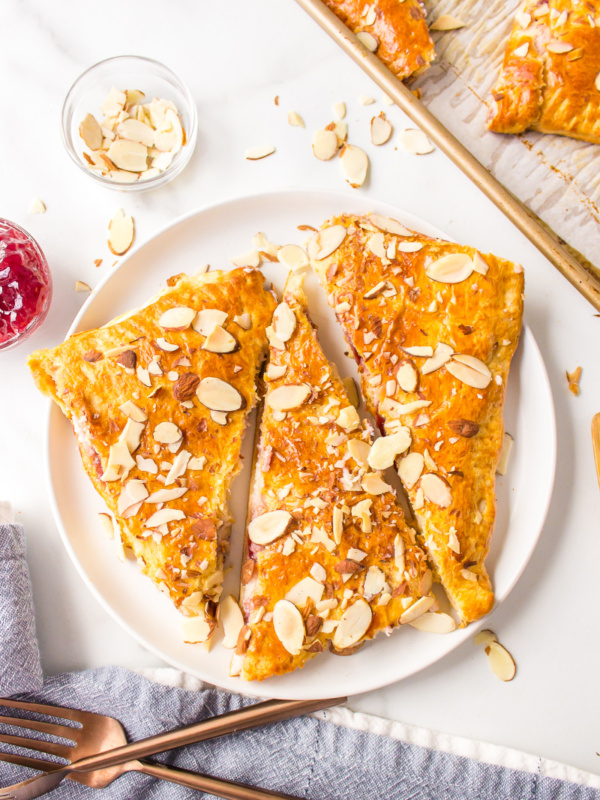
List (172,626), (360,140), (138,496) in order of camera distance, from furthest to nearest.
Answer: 1. (360,140)
2. (172,626)
3. (138,496)

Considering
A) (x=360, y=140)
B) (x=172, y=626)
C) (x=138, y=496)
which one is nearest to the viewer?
(x=138, y=496)

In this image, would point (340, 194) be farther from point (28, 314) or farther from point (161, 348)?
point (28, 314)

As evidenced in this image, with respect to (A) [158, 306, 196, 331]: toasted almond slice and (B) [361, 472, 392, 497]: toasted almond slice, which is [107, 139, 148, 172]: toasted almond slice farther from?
(B) [361, 472, 392, 497]: toasted almond slice

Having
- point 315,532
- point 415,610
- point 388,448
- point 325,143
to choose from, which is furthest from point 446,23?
point 415,610

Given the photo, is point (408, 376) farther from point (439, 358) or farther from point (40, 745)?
point (40, 745)

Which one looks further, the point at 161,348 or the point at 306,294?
the point at 306,294

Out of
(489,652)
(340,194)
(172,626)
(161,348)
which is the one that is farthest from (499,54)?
(172,626)

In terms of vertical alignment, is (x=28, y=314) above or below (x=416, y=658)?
above
